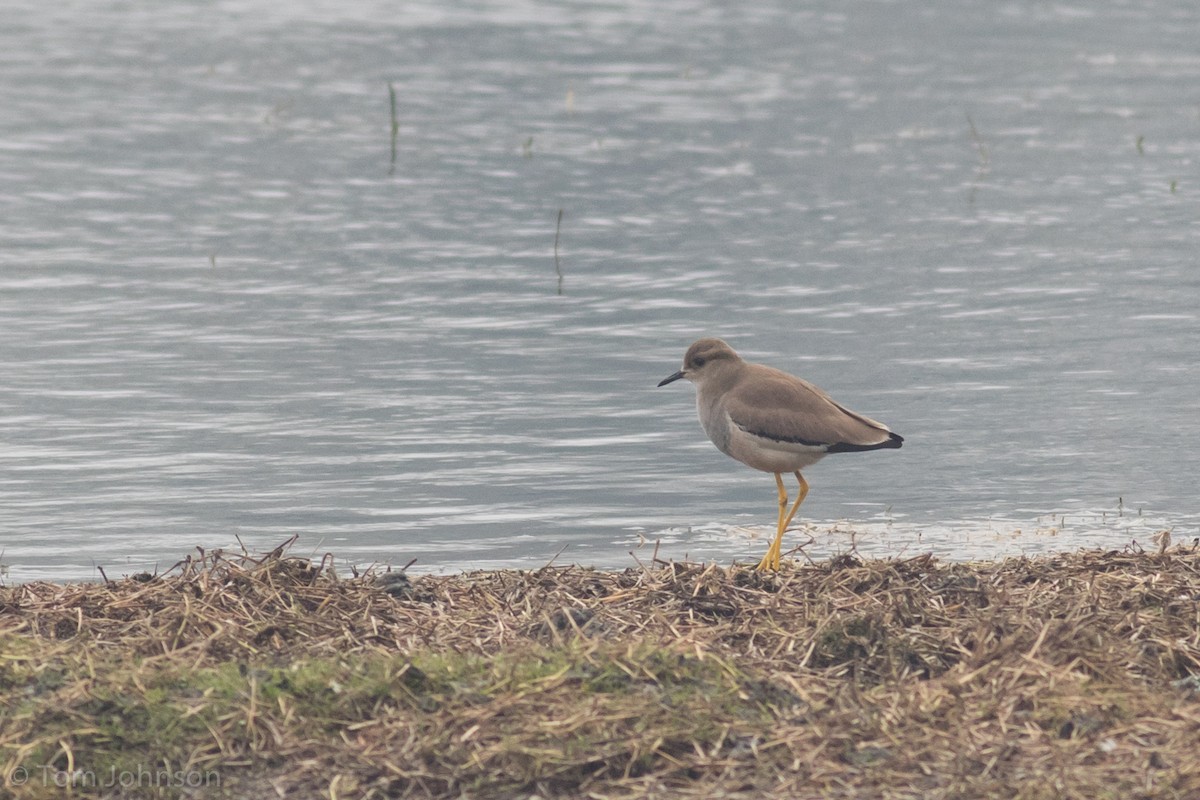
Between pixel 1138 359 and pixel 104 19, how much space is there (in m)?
24.8

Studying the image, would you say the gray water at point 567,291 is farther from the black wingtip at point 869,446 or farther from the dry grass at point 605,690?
the dry grass at point 605,690

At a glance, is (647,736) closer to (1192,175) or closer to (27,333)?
(27,333)

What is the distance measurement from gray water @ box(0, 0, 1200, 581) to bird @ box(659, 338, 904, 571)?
2.68ft

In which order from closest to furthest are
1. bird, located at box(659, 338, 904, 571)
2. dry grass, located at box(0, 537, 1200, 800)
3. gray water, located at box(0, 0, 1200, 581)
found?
dry grass, located at box(0, 537, 1200, 800), bird, located at box(659, 338, 904, 571), gray water, located at box(0, 0, 1200, 581)

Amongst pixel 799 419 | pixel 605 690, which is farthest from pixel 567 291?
pixel 605 690

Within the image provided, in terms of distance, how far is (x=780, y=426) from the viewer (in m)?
8.23

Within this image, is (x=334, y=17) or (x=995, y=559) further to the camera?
(x=334, y=17)

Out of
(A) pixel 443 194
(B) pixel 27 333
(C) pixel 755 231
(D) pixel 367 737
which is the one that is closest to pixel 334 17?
(A) pixel 443 194

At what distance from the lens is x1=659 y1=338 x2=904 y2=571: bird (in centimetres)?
821

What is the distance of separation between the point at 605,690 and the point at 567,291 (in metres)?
10.0

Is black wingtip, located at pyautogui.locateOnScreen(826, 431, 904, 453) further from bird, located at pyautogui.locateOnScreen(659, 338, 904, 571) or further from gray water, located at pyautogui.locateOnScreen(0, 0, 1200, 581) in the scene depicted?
gray water, located at pyautogui.locateOnScreen(0, 0, 1200, 581)

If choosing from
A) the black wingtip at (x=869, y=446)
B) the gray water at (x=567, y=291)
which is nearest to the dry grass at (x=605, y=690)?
the black wingtip at (x=869, y=446)

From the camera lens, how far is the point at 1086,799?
5.01 meters

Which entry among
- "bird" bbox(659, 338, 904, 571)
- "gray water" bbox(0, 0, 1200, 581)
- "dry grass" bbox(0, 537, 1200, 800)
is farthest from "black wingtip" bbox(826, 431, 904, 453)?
"dry grass" bbox(0, 537, 1200, 800)
